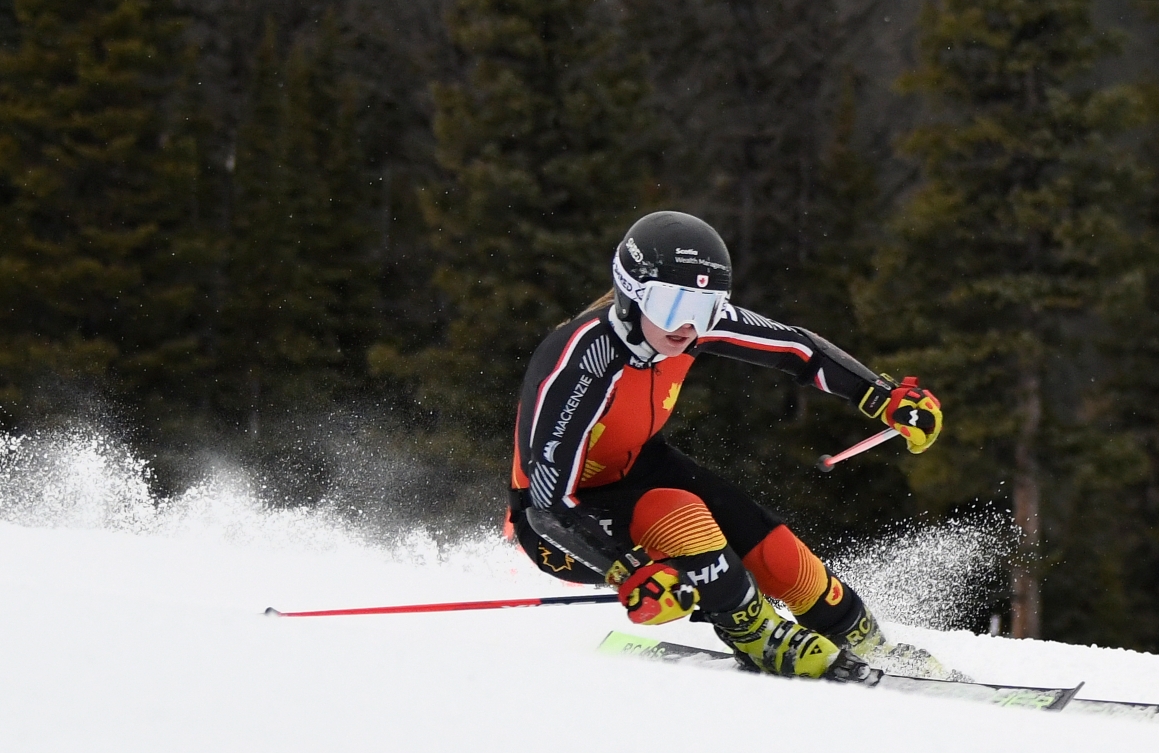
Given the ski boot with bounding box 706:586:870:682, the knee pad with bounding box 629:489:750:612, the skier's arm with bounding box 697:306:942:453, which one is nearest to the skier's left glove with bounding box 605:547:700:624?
the knee pad with bounding box 629:489:750:612

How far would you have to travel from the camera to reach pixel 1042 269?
48.6ft

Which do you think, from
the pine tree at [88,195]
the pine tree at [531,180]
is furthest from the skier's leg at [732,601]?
the pine tree at [88,195]

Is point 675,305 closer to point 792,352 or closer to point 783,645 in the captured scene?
point 792,352

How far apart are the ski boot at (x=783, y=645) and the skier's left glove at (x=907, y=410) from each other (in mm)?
781

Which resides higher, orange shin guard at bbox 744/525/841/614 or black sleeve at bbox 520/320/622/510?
black sleeve at bbox 520/320/622/510

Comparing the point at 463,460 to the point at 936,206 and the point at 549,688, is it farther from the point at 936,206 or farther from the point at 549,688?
the point at 549,688

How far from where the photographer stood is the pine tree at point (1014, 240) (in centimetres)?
1420

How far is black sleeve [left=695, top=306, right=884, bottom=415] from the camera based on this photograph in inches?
176

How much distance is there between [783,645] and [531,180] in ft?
43.0

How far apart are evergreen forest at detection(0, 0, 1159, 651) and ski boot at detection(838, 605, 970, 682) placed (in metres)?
10.6

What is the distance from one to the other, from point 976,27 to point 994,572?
6.42 meters

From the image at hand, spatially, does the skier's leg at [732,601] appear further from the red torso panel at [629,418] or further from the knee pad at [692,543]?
the red torso panel at [629,418]

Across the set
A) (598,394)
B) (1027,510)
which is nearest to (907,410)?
(598,394)

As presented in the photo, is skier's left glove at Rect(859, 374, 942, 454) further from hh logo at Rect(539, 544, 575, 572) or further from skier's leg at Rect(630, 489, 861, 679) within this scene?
hh logo at Rect(539, 544, 575, 572)
